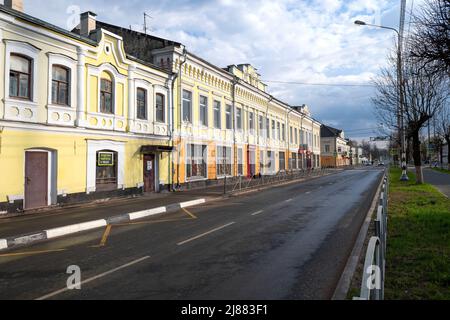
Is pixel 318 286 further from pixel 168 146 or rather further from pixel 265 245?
pixel 168 146

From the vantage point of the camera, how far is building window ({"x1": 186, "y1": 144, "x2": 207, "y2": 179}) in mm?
24938

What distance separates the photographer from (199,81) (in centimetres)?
2655

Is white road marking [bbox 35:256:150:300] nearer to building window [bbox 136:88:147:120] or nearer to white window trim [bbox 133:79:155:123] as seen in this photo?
white window trim [bbox 133:79:155:123]

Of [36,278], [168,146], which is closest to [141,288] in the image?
[36,278]

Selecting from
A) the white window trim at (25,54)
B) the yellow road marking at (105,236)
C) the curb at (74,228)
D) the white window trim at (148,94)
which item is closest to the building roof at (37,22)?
the white window trim at (25,54)

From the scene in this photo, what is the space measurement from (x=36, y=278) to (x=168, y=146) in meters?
15.7

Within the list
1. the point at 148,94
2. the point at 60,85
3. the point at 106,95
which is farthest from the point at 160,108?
the point at 60,85

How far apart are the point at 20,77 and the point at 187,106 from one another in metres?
12.5

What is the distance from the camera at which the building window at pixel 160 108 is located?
73.4ft

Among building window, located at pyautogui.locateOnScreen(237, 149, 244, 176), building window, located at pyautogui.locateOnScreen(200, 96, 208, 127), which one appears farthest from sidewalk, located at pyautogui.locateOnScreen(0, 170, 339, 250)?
building window, located at pyautogui.locateOnScreen(237, 149, 244, 176)

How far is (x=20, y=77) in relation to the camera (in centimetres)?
1408

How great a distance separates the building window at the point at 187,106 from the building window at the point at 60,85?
9.70 m

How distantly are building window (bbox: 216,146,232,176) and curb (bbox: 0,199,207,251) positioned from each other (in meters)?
13.8
